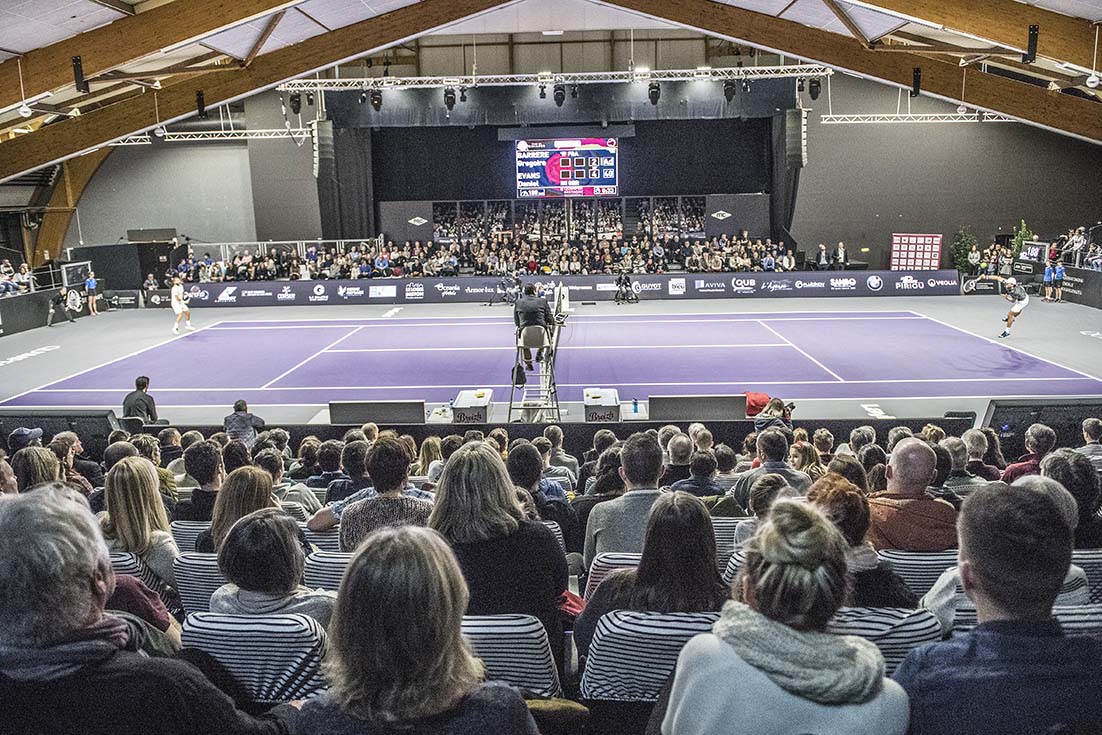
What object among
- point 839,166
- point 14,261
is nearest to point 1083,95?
point 839,166

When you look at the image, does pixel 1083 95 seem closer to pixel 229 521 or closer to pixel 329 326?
pixel 329 326

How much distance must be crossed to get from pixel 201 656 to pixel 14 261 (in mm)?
35057

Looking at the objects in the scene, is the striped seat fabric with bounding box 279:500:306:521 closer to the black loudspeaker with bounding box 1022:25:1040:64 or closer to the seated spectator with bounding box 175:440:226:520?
the seated spectator with bounding box 175:440:226:520

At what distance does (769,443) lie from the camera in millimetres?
7137

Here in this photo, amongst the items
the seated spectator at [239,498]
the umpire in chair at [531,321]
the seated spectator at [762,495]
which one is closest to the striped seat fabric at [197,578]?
the seated spectator at [239,498]

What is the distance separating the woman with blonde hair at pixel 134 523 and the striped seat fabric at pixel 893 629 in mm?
3436

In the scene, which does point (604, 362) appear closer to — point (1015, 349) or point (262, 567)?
point (1015, 349)

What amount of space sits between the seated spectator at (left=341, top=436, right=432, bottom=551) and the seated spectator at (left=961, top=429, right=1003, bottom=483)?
517 cm

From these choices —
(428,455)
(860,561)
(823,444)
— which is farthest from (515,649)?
(823,444)

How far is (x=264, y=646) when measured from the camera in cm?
301

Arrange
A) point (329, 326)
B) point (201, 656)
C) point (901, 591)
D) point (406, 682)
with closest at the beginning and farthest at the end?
point (406, 682)
point (201, 656)
point (901, 591)
point (329, 326)

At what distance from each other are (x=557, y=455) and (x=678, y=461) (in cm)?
212

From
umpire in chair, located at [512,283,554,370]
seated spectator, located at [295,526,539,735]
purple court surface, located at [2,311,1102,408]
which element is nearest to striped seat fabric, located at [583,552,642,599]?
seated spectator, located at [295,526,539,735]

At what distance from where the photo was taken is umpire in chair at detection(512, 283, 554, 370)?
1371cm
